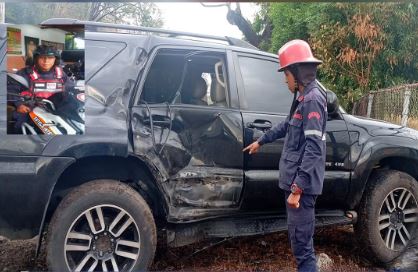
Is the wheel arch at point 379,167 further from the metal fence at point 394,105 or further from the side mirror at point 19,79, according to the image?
the metal fence at point 394,105

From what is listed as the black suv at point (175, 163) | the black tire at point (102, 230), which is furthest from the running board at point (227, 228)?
the black tire at point (102, 230)

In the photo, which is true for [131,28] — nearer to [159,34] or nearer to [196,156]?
[159,34]

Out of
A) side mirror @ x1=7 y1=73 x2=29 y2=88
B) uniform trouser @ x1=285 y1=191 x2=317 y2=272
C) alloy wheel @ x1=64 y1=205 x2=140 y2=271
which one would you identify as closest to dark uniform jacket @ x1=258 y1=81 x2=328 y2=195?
uniform trouser @ x1=285 y1=191 x2=317 y2=272

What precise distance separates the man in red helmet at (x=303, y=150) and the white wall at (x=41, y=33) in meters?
1.57

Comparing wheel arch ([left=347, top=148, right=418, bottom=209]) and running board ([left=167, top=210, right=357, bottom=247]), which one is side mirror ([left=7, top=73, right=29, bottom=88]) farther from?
wheel arch ([left=347, top=148, right=418, bottom=209])

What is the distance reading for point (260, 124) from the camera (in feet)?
12.8

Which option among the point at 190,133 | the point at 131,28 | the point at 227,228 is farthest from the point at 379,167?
the point at 131,28

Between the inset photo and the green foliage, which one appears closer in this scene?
the inset photo

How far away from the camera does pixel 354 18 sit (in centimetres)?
1088

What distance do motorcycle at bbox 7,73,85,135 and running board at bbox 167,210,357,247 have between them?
3.76ft

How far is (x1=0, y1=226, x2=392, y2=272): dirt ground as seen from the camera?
412cm

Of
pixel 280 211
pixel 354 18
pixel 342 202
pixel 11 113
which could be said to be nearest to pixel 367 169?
pixel 342 202

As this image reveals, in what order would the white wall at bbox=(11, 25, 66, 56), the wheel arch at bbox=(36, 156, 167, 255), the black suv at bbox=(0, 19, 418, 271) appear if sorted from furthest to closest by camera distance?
1. the wheel arch at bbox=(36, 156, 167, 255)
2. the black suv at bbox=(0, 19, 418, 271)
3. the white wall at bbox=(11, 25, 66, 56)

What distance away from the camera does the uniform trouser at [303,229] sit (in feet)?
10.6
